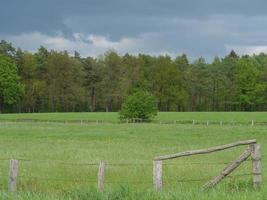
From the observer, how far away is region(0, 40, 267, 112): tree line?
138250 mm

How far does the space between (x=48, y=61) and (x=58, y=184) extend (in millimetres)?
125118

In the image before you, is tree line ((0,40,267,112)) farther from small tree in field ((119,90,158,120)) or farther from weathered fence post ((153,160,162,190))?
weathered fence post ((153,160,162,190))

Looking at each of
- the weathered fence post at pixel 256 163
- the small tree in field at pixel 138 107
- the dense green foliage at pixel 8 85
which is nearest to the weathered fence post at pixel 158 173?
the weathered fence post at pixel 256 163

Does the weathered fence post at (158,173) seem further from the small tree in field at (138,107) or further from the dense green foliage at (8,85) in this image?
the dense green foliage at (8,85)

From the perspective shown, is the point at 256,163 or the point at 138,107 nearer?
the point at 256,163

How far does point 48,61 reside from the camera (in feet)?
462

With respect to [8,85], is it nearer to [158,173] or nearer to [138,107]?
[138,107]

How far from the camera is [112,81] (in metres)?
142

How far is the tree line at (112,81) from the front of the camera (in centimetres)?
13825

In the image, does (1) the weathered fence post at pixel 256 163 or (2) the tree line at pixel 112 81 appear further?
(2) the tree line at pixel 112 81

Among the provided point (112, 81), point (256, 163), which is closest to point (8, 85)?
point (112, 81)


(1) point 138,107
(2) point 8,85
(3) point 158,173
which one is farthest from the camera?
(2) point 8,85

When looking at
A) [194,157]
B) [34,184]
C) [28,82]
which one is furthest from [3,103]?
[34,184]

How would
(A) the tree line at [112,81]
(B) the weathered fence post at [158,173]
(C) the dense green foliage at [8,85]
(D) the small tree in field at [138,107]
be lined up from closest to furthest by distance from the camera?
(B) the weathered fence post at [158,173] → (D) the small tree in field at [138,107] → (C) the dense green foliage at [8,85] → (A) the tree line at [112,81]
